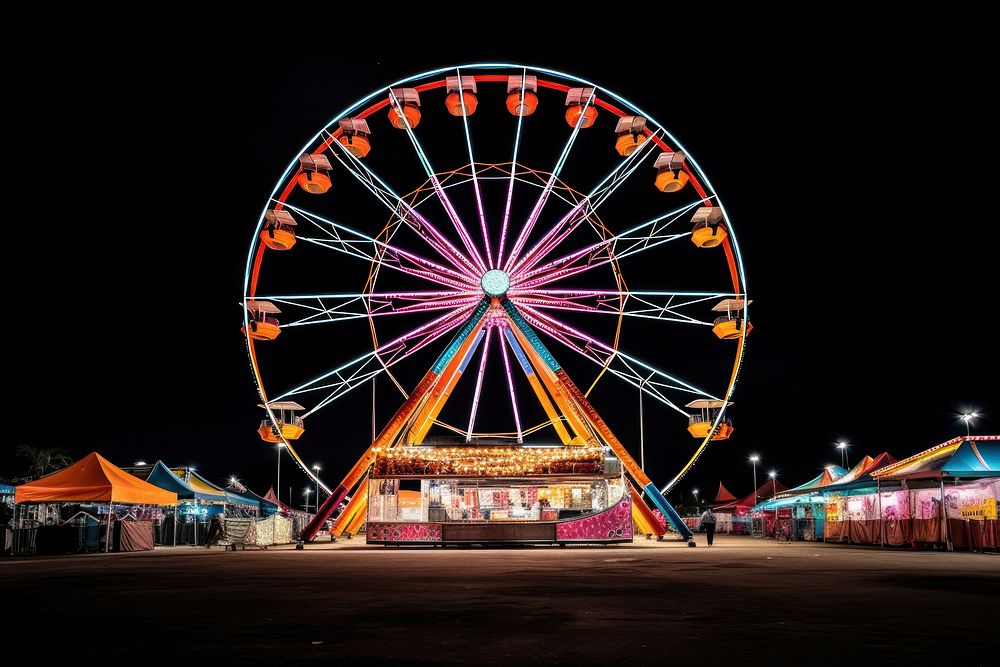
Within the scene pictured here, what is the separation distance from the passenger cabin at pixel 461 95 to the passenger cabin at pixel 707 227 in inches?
289

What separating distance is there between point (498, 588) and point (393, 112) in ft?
59.8

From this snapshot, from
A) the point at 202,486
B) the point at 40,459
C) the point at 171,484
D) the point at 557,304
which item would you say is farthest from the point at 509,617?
the point at 40,459

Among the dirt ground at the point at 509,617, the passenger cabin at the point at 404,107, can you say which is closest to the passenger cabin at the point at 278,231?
the passenger cabin at the point at 404,107

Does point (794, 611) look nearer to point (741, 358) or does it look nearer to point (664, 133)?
point (741, 358)

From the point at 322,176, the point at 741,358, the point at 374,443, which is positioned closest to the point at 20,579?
the point at 374,443

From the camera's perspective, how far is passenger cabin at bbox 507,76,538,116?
2473cm

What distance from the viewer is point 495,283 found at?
2378cm

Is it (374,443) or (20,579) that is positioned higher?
(374,443)

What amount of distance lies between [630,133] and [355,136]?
320 inches

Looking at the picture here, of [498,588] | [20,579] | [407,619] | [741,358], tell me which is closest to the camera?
[407,619]

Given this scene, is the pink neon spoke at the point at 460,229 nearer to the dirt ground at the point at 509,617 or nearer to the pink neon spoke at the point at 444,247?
the pink neon spoke at the point at 444,247

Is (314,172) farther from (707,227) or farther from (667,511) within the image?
(667,511)

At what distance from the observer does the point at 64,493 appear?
73.2 ft

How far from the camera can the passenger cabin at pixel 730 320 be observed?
23438mm
